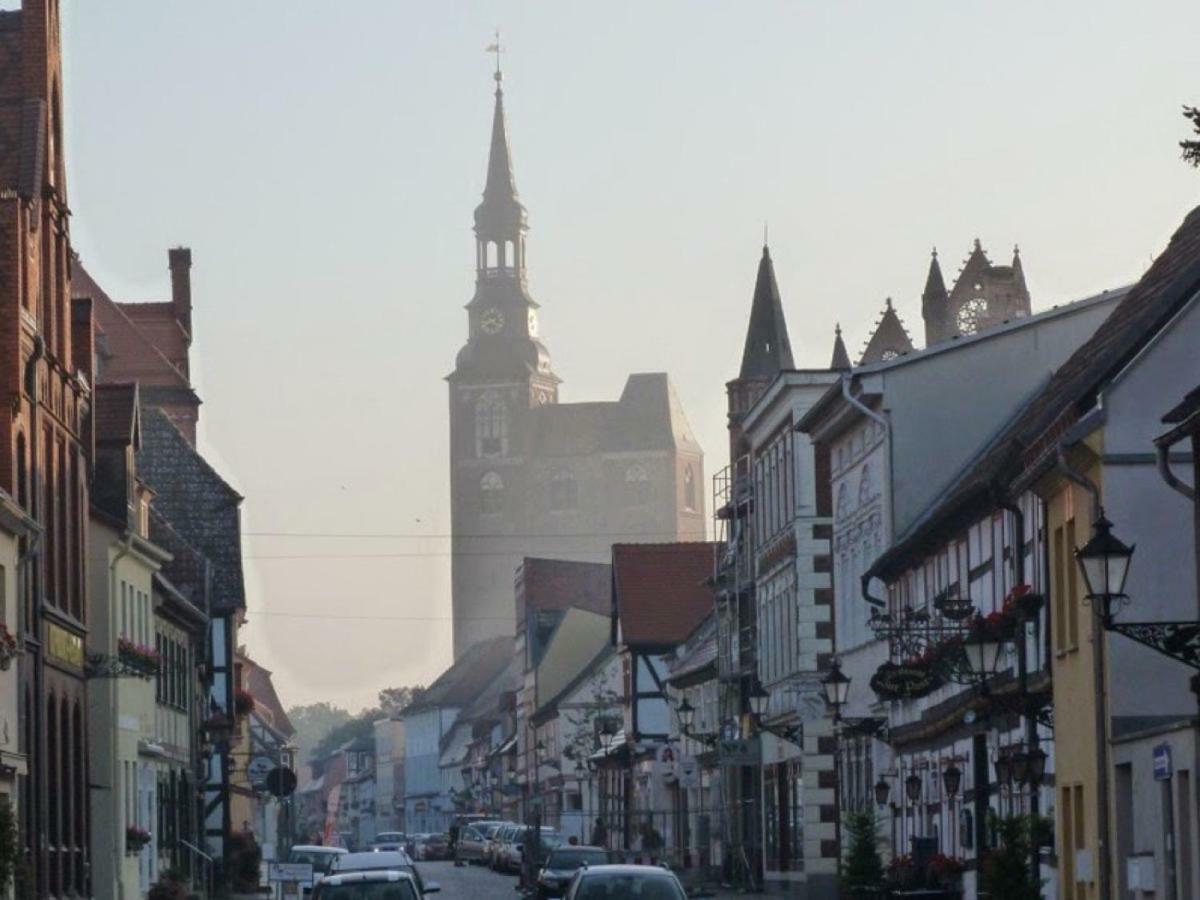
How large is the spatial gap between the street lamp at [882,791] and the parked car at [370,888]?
1801 centimetres

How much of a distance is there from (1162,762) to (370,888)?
10127mm

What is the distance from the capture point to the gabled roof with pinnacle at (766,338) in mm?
86375

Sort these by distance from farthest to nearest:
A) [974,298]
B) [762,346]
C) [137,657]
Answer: [974,298] < [762,346] < [137,657]

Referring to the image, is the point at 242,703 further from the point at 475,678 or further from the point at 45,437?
the point at 475,678

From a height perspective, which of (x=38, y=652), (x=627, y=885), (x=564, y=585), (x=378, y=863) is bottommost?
(x=627, y=885)

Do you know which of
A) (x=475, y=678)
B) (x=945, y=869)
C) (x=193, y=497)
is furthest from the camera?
(x=475, y=678)

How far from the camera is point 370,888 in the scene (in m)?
32.3

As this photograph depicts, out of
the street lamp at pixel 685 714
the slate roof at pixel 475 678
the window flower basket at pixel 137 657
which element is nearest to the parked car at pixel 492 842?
the street lamp at pixel 685 714

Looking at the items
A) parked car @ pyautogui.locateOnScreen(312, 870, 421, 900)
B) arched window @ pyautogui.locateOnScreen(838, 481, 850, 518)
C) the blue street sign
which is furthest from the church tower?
the blue street sign

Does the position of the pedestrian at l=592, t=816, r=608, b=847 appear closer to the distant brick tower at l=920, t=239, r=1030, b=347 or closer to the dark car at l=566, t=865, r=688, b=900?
the distant brick tower at l=920, t=239, r=1030, b=347

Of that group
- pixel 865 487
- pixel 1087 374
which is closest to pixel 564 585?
pixel 865 487

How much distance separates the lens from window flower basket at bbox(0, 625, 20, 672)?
34.9 m

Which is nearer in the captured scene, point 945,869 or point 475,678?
point 945,869

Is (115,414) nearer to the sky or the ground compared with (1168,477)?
nearer to the sky
